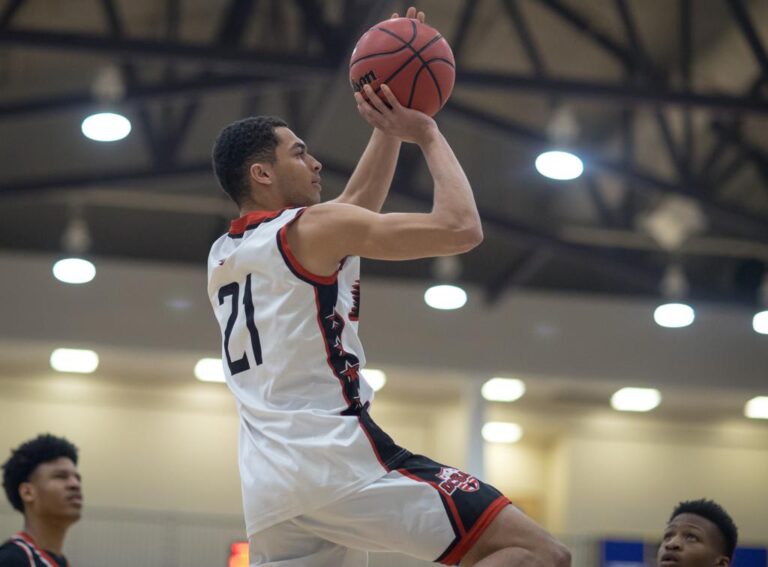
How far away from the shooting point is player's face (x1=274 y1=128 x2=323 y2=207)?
4352mm

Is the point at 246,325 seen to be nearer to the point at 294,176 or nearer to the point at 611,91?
the point at 294,176

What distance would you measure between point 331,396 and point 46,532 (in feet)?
8.24

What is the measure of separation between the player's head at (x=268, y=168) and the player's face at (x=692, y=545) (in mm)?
2043

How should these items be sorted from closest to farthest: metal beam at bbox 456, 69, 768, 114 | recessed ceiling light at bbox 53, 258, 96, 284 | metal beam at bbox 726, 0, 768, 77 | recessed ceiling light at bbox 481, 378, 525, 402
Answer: metal beam at bbox 456, 69, 768, 114 < metal beam at bbox 726, 0, 768, 77 < recessed ceiling light at bbox 53, 258, 96, 284 < recessed ceiling light at bbox 481, 378, 525, 402

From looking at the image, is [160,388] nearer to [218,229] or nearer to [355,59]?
[218,229]

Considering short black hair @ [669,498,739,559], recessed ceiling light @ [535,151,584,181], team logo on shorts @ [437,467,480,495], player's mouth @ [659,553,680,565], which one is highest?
recessed ceiling light @ [535,151,584,181]

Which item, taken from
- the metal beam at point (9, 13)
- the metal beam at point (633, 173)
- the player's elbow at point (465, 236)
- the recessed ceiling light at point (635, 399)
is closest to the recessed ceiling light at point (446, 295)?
the metal beam at point (633, 173)

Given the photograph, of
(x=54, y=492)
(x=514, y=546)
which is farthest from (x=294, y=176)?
(x=54, y=492)

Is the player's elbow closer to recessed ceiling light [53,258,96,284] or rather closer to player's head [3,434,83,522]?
player's head [3,434,83,522]

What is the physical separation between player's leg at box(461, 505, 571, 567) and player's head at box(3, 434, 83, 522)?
274cm

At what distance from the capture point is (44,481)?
6.07m

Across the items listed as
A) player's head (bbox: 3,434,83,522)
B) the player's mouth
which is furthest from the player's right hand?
player's head (bbox: 3,434,83,522)

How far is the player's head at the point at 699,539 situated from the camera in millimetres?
5203

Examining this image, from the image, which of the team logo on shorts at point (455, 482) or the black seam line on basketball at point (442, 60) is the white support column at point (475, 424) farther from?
the team logo on shorts at point (455, 482)
